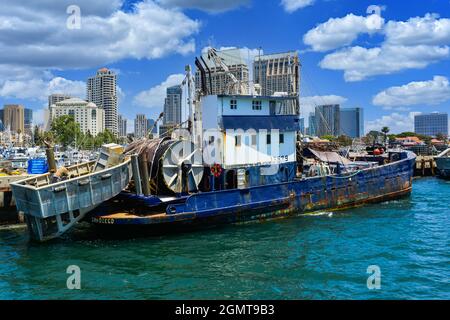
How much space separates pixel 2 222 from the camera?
23.7 metres

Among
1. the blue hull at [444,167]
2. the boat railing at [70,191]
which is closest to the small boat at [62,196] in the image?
the boat railing at [70,191]

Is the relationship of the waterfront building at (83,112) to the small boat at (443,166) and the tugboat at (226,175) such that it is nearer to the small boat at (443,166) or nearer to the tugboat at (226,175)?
the small boat at (443,166)

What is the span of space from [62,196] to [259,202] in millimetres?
9485

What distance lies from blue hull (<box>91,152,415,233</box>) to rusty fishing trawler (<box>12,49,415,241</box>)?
0.05 metres

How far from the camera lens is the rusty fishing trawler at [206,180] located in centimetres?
1895

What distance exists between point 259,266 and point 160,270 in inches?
137

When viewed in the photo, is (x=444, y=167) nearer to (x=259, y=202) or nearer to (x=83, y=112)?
(x=259, y=202)

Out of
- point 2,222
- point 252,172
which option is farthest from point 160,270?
point 2,222

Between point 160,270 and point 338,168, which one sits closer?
point 160,270

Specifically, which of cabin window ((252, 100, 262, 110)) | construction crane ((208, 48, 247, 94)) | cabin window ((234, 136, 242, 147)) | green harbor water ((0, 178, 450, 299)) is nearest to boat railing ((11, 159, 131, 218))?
green harbor water ((0, 178, 450, 299))

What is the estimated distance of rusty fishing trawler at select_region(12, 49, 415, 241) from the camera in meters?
19.0

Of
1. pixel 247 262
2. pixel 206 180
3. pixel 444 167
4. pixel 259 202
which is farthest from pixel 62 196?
pixel 444 167

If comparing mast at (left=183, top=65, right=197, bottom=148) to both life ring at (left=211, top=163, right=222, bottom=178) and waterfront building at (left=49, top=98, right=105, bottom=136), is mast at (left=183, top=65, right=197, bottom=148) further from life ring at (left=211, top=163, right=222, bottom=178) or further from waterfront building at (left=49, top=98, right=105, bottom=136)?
waterfront building at (left=49, top=98, right=105, bottom=136)

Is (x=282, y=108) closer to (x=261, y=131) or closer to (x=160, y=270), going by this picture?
(x=261, y=131)
